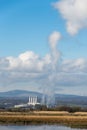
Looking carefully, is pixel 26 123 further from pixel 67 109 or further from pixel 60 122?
pixel 67 109

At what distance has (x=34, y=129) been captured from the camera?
163ft

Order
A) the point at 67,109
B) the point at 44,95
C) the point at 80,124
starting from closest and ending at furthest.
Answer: the point at 80,124
the point at 67,109
the point at 44,95

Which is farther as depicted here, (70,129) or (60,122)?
(60,122)

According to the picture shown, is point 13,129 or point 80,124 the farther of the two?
point 80,124

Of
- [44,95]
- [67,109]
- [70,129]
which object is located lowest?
[70,129]

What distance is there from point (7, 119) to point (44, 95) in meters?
122

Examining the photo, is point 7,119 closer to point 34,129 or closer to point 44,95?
point 34,129

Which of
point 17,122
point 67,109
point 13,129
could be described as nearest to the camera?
point 13,129

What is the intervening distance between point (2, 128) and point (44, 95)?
440ft

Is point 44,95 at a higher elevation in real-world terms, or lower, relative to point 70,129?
higher

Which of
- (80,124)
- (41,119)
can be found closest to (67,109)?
(41,119)

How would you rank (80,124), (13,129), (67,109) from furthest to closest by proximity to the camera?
(67,109)
(80,124)
(13,129)

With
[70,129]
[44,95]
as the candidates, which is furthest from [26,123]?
[44,95]

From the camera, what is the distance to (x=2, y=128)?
1976 inches
